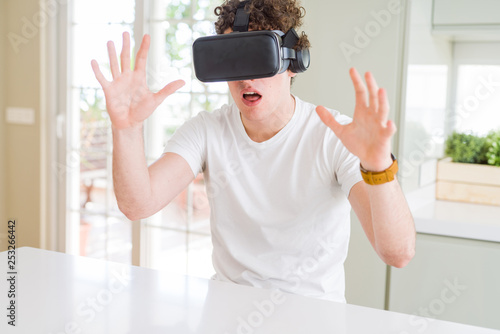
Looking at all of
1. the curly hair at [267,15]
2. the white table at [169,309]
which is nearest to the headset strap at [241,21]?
the curly hair at [267,15]

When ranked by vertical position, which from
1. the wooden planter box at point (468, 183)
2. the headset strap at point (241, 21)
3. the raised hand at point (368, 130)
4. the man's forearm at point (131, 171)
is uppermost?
the headset strap at point (241, 21)

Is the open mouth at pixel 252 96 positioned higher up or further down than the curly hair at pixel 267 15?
further down

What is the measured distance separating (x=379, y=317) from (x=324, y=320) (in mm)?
104

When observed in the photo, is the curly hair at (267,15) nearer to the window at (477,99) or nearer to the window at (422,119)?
the window at (422,119)

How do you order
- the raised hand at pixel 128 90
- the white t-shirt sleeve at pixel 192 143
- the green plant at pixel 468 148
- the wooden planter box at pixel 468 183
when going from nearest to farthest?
the raised hand at pixel 128 90 → the white t-shirt sleeve at pixel 192 143 → the wooden planter box at pixel 468 183 → the green plant at pixel 468 148

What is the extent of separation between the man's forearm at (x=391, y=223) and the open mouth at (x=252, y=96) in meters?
0.38

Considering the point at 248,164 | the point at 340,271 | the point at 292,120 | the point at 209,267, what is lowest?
the point at 209,267

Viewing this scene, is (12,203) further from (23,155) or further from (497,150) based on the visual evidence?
(497,150)

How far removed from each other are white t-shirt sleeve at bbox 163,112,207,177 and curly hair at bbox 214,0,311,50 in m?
0.27

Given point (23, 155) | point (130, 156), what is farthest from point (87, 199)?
point (130, 156)

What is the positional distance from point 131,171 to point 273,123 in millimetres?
412

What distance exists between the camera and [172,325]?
94cm

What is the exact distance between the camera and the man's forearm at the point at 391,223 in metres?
1.08

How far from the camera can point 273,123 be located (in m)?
1.46
